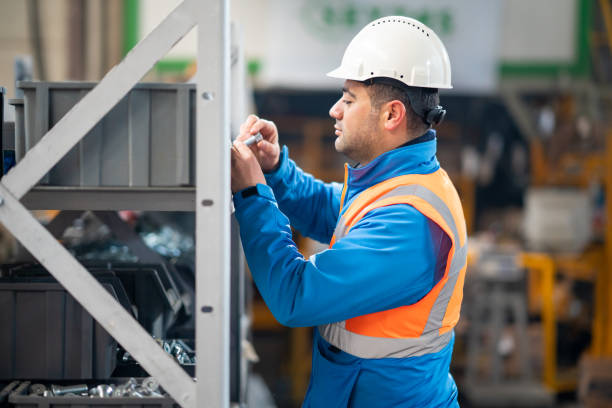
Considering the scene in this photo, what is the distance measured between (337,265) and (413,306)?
1.14ft

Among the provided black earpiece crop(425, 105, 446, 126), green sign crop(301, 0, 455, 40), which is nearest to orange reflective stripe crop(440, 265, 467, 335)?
black earpiece crop(425, 105, 446, 126)

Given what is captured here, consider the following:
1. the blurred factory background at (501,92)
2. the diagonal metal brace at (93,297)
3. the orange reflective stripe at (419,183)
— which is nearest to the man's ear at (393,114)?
the orange reflective stripe at (419,183)

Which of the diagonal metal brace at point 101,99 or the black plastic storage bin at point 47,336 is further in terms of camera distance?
the black plastic storage bin at point 47,336

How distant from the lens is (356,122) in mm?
2064

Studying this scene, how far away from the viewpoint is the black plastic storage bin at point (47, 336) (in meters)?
1.94

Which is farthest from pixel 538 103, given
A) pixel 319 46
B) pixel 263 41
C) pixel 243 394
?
pixel 243 394

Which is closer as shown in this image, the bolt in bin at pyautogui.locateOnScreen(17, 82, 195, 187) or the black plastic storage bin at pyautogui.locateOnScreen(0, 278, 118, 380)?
the bolt in bin at pyautogui.locateOnScreen(17, 82, 195, 187)

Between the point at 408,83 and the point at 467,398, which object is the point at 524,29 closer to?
the point at 467,398

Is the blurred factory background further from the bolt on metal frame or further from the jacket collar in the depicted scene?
the bolt on metal frame

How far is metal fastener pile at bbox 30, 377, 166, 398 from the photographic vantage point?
Result: 186 cm

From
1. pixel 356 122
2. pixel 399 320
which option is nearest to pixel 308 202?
pixel 356 122

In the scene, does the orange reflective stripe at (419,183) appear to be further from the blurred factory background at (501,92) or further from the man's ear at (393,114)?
the blurred factory background at (501,92)

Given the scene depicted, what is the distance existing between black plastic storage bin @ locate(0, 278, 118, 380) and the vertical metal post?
495 mm

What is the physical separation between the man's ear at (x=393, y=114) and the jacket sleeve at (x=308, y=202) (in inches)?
20.7
